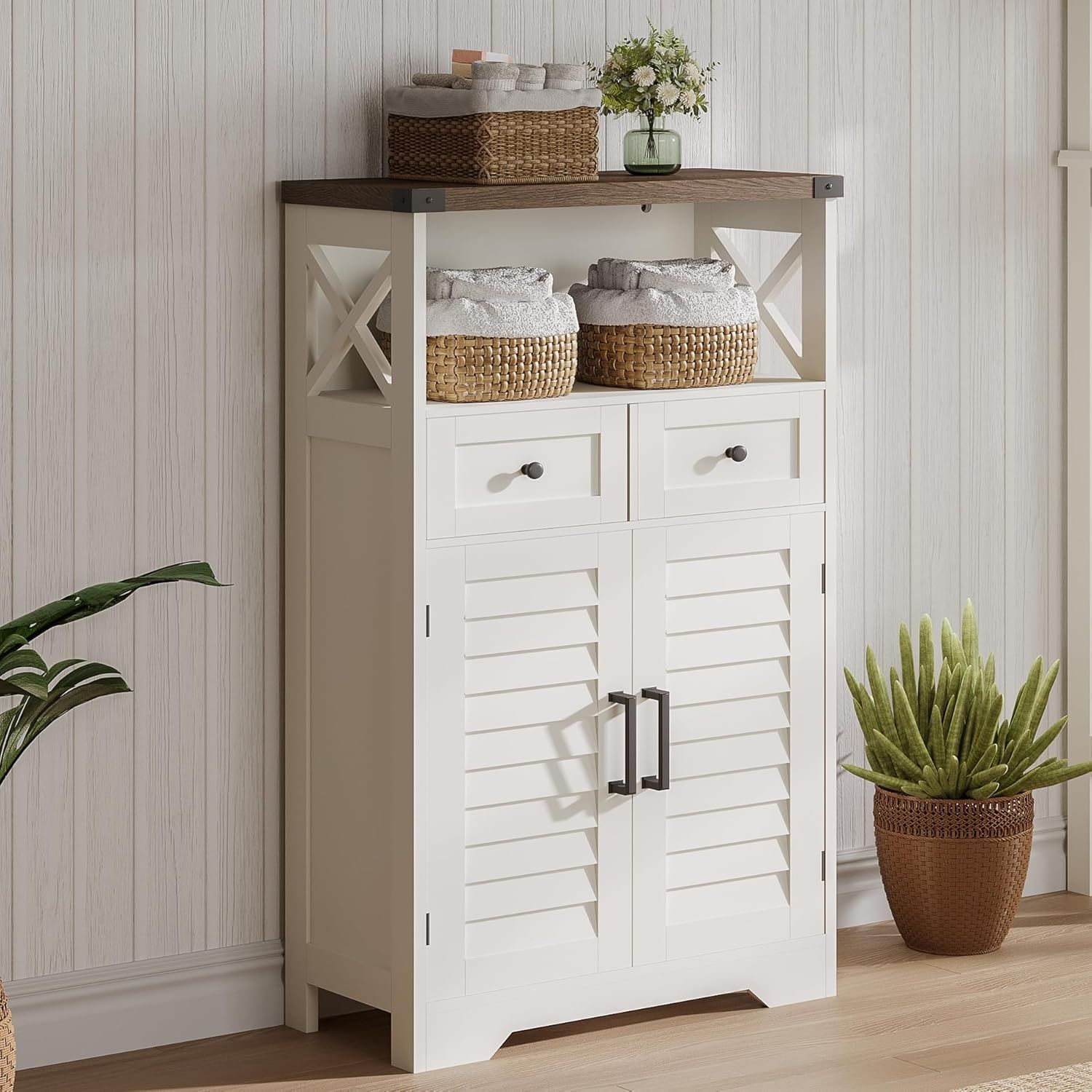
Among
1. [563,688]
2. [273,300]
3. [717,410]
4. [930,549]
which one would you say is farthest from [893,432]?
[273,300]

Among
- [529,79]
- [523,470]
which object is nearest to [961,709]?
[523,470]

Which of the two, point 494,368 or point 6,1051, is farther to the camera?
point 494,368

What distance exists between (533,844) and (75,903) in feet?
2.50

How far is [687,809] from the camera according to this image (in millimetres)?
3504

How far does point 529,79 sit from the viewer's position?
3277 millimetres

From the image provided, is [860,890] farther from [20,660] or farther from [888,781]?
[20,660]

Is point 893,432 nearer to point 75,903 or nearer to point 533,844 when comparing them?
point 533,844

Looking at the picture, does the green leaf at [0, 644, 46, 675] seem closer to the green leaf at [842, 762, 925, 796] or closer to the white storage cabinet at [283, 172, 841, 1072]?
the white storage cabinet at [283, 172, 841, 1072]

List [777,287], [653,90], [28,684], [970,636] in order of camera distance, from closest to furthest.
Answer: [28,684]
[653,90]
[777,287]
[970,636]

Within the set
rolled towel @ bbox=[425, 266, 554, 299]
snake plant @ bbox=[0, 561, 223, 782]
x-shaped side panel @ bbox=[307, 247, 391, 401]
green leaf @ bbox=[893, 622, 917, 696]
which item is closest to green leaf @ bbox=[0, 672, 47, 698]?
snake plant @ bbox=[0, 561, 223, 782]

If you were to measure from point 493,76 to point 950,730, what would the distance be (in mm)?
1526

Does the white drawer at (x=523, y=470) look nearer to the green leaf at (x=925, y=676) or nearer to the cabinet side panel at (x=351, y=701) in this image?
the cabinet side panel at (x=351, y=701)

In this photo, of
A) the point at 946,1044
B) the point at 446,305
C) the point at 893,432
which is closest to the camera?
the point at 446,305

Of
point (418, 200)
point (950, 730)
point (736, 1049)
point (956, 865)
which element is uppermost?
point (418, 200)
